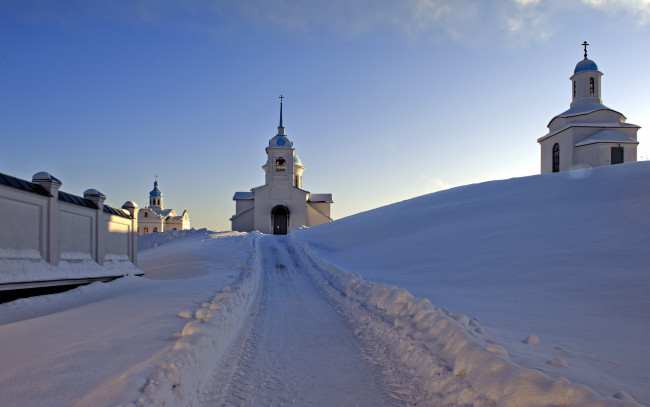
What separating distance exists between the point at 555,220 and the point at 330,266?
8305mm

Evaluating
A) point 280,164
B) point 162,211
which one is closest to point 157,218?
point 162,211

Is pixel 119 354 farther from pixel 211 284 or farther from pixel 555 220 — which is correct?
pixel 555 220

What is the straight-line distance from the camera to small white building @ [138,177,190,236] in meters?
71.4

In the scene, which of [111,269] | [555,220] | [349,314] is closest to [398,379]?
[349,314]

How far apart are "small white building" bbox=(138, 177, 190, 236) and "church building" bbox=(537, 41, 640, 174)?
6529 centimetres

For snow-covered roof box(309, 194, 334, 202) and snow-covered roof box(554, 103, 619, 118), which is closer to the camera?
snow-covered roof box(554, 103, 619, 118)

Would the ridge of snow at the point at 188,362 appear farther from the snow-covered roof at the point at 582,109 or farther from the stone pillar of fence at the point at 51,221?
the snow-covered roof at the point at 582,109

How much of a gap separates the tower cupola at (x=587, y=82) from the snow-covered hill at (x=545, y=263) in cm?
1720

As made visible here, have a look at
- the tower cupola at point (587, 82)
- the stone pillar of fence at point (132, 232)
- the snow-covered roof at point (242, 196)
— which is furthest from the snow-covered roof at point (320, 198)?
the stone pillar of fence at point (132, 232)

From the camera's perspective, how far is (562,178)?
1992 cm

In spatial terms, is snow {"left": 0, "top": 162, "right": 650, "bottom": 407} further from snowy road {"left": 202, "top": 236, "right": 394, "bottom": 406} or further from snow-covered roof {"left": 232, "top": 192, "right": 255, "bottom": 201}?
snow-covered roof {"left": 232, "top": 192, "right": 255, "bottom": 201}

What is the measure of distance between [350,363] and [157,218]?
7477 cm

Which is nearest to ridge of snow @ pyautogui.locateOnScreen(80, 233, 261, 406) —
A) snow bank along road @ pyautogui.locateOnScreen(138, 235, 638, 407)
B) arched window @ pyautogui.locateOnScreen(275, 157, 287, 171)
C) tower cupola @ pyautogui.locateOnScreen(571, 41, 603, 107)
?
snow bank along road @ pyautogui.locateOnScreen(138, 235, 638, 407)

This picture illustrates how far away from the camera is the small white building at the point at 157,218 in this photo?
71438mm
